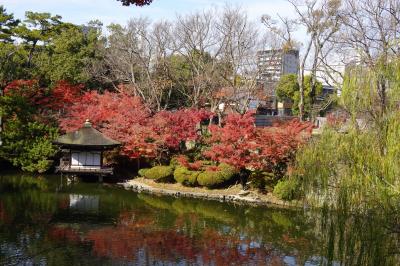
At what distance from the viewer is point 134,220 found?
1712 centimetres

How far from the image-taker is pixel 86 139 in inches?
956

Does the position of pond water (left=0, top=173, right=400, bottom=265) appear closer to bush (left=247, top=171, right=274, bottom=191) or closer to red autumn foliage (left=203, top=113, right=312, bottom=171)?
bush (left=247, top=171, right=274, bottom=191)

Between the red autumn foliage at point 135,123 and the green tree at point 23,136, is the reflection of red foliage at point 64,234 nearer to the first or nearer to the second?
the red autumn foliage at point 135,123

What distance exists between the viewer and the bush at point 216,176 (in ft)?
71.8

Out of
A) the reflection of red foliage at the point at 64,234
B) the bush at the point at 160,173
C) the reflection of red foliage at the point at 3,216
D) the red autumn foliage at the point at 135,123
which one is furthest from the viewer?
the red autumn foliage at the point at 135,123

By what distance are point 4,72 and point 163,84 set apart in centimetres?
977

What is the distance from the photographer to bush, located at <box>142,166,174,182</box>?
76.8 ft

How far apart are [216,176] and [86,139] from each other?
24.6 ft

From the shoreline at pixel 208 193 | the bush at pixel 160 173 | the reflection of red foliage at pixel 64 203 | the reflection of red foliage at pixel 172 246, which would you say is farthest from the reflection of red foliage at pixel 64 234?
the bush at pixel 160 173

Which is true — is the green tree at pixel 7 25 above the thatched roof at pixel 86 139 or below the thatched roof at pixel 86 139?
above

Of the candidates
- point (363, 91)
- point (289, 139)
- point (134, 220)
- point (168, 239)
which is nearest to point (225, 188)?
point (289, 139)

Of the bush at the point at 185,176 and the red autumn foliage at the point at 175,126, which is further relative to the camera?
the red autumn foliage at the point at 175,126

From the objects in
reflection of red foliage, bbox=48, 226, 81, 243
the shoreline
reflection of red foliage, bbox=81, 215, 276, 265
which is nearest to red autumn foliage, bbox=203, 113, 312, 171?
the shoreline

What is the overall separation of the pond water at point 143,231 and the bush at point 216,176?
54.6 inches
